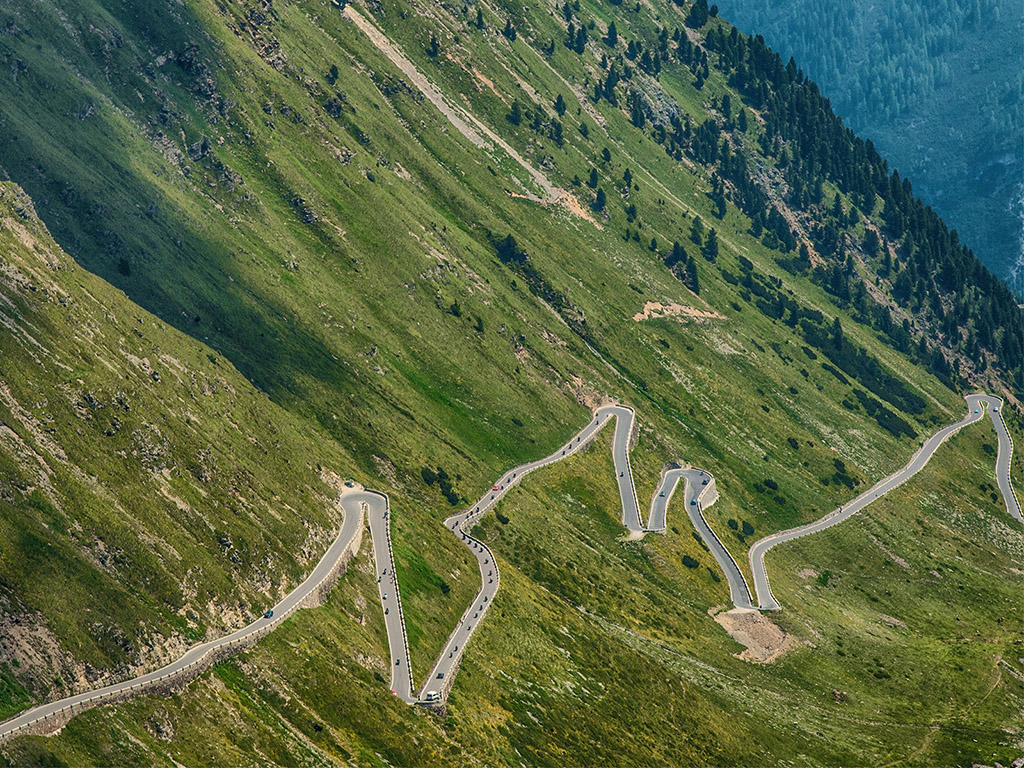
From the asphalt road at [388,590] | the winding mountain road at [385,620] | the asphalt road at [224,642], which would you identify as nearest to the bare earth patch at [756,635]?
the winding mountain road at [385,620]

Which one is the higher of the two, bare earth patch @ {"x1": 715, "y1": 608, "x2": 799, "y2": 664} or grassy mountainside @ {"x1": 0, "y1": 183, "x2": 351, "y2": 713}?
bare earth patch @ {"x1": 715, "y1": 608, "x2": 799, "y2": 664}

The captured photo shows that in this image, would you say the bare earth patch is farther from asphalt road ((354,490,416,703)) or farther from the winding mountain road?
asphalt road ((354,490,416,703))

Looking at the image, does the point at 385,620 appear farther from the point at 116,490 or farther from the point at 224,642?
the point at 116,490

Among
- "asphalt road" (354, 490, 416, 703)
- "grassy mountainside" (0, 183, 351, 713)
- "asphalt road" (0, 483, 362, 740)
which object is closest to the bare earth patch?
"asphalt road" (354, 490, 416, 703)

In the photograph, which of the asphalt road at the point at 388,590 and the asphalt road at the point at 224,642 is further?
the asphalt road at the point at 388,590

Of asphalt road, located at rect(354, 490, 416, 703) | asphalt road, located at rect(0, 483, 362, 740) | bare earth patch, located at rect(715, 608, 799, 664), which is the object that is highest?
bare earth patch, located at rect(715, 608, 799, 664)

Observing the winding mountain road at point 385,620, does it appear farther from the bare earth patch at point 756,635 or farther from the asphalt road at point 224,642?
the bare earth patch at point 756,635

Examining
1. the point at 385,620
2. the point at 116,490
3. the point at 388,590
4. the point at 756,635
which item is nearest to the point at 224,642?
the point at 116,490

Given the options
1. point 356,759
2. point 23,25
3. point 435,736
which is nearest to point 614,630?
point 435,736
